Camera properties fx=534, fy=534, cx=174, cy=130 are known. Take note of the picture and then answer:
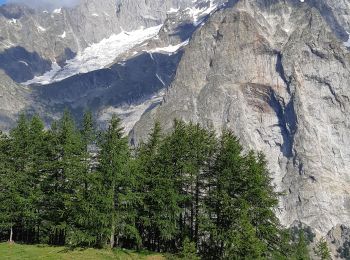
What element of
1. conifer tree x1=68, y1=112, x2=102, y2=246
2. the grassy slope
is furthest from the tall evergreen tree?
conifer tree x1=68, y1=112, x2=102, y2=246

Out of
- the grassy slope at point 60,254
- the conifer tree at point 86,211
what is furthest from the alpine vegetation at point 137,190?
the grassy slope at point 60,254

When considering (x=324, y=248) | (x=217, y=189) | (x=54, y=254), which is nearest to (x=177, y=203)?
(x=217, y=189)

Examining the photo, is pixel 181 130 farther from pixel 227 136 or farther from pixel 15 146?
pixel 15 146

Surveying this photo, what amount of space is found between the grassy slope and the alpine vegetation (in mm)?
1280

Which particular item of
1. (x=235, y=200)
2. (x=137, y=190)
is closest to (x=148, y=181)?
(x=137, y=190)

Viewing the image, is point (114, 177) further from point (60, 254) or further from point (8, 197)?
point (8, 197)

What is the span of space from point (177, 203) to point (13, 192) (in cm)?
1583

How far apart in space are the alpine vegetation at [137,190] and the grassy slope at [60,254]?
4.20ft

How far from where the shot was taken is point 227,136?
52625mm

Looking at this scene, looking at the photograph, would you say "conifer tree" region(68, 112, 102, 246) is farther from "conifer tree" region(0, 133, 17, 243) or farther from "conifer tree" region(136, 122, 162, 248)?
"conifer tree" region(0, 133, 17, 243)

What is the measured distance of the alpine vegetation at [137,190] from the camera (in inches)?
1873

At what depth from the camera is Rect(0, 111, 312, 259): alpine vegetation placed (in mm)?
47562

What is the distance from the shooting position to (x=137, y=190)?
2076 inches

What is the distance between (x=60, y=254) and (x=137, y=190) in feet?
35.0
